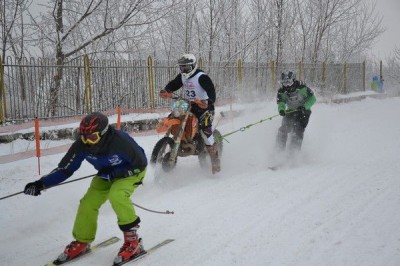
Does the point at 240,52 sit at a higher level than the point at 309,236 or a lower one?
higher

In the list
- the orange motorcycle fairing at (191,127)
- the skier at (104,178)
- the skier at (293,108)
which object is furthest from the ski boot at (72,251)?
the skier at (293,108)

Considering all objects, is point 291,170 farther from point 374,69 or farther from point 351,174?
point 374,69

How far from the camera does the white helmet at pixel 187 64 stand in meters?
7.27

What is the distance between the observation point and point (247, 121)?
13.7 meters

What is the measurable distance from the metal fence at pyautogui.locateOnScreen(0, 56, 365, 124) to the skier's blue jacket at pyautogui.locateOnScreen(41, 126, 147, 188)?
6114mm

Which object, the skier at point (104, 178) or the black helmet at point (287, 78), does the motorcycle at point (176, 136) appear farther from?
the black helmet at point (287, 78)

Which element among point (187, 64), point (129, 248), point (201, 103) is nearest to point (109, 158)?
point (129, 248)

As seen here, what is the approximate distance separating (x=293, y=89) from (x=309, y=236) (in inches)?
212

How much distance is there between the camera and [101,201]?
4.36 meters

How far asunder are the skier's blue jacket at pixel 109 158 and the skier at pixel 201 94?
308 cm

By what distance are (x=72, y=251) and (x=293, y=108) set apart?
6596 millimetres

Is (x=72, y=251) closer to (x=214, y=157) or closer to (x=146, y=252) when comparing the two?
(x=146, y=252)

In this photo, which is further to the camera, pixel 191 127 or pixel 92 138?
pixel 191 127

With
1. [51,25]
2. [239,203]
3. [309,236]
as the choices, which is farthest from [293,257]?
[51,25]
